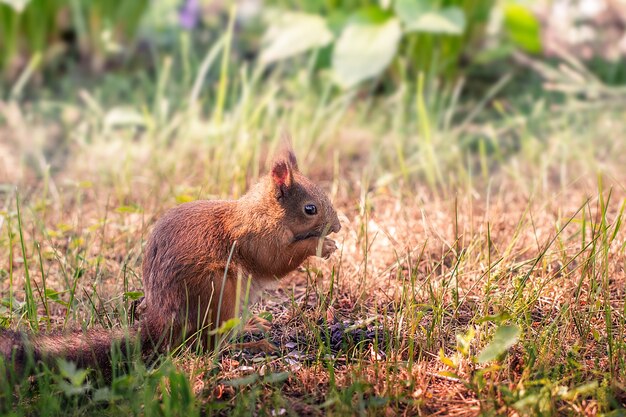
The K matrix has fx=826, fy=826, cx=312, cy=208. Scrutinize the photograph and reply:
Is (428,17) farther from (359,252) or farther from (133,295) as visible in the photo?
(133,295)

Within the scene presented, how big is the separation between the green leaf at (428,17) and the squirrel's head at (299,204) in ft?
6.52

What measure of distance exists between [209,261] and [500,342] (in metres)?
0.96

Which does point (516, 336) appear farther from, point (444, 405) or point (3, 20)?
point (3, 20)

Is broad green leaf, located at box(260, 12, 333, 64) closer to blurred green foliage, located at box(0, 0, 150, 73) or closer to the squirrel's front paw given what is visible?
blurred green foliage, located at box(0, 0, 150, 73)

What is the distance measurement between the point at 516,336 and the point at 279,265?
2.89ft

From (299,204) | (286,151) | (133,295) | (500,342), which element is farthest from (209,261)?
(500,342)

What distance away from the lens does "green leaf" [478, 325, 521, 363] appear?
92.5 inches

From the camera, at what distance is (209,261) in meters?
2.70

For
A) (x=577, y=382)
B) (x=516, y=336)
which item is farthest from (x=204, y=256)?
(x=577, y=382)

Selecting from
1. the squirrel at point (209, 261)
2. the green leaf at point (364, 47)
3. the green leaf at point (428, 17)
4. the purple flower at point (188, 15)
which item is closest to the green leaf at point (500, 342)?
the squirrel at point (209, 261)

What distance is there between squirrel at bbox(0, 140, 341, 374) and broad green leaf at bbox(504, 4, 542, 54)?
10.3ft

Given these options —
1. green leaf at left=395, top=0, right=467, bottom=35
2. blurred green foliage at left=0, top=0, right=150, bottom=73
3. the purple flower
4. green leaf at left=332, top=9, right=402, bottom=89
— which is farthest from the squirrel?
the purple flower

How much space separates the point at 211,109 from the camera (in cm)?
529

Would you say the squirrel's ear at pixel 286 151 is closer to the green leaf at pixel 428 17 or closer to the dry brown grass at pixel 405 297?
the dry brown grass at pixel 405 297
